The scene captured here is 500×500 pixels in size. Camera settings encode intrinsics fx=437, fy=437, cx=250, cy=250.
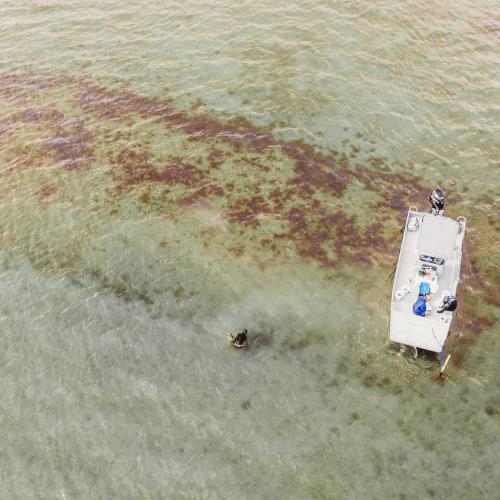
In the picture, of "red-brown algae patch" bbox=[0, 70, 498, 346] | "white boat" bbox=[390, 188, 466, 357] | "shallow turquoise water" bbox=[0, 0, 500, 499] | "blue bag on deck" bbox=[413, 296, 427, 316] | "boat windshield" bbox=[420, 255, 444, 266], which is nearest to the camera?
"shallow turquoise water" bbox=[0, 0, 500, 499]

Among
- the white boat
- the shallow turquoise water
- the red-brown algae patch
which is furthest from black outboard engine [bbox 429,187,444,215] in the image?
the shallow turquoise water

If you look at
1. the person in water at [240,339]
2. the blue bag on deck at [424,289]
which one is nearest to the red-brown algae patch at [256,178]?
the blue bag on deck at [424,289]

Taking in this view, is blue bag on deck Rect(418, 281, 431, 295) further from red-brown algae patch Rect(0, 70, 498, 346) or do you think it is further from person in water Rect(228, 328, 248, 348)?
person in water Rect(228, 328, 248, 348)

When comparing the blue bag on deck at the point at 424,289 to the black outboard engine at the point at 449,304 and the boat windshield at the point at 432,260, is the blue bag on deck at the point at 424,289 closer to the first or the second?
the black outboard engine at the point at 449,304

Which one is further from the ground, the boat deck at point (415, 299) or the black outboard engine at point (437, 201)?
the black outboard engine at point (437, 201)

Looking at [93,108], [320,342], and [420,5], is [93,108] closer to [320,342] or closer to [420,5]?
[320,342]

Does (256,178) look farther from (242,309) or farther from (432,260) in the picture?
(432,260)
